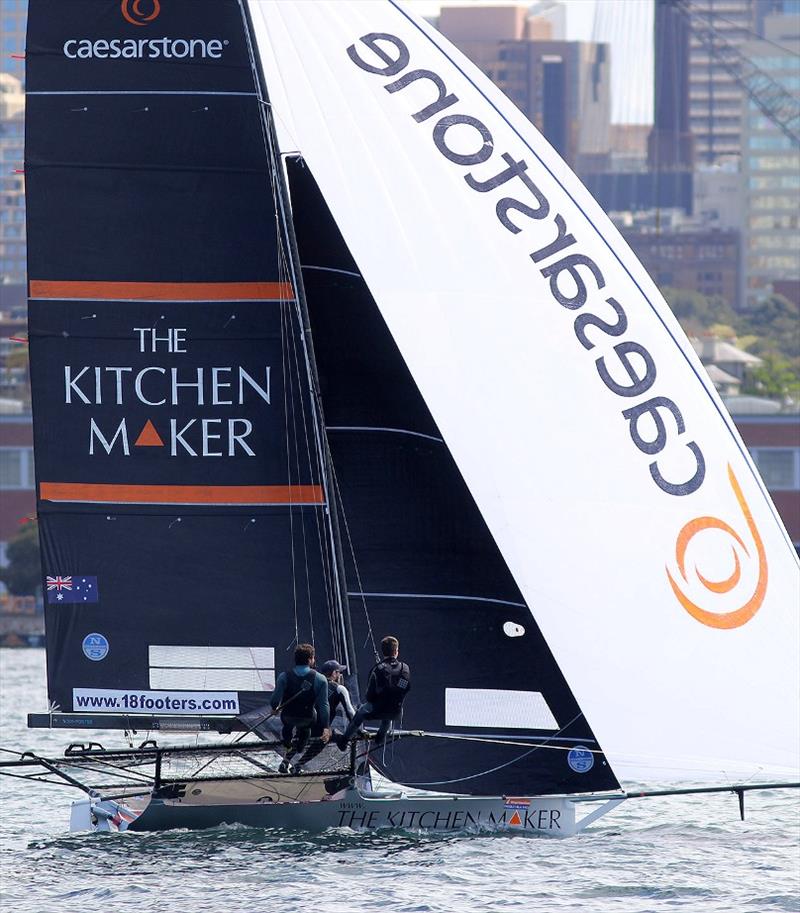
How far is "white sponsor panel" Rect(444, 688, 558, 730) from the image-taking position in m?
14.3

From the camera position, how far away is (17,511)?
2410 inches

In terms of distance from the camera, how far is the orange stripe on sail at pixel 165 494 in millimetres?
14648

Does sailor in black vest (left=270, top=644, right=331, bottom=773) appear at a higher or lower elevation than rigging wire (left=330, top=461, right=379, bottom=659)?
lower

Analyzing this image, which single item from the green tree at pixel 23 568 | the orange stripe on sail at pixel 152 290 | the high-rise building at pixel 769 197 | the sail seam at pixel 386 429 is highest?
the high-rise building at pixel 769 197

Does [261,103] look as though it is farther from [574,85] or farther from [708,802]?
[574,85]

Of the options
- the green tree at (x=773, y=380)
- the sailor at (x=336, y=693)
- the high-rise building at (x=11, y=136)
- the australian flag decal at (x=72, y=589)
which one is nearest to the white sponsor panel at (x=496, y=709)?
Answer: the sailor at (x=336, y=693)

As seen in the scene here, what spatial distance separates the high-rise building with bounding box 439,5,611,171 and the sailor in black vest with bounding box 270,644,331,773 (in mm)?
139946

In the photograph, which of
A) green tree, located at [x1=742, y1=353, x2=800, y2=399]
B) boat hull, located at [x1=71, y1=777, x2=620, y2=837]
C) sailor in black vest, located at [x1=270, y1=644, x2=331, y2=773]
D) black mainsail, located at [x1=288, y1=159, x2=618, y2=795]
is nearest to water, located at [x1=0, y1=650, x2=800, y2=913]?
boat hull, located at [x1=71, y1=777, x2=620, y2=837]

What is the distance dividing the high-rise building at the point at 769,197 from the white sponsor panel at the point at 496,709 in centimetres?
12656

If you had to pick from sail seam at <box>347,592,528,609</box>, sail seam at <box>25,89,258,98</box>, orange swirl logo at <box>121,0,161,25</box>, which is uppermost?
orange swirl logo at <box>121,0,161,25</box>

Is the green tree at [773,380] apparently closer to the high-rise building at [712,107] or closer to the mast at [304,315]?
the mast at [304,315]

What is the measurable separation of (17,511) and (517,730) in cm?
4841

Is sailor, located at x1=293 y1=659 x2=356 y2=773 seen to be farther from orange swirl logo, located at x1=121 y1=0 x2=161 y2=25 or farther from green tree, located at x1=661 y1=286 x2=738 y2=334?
green tree, located at x1=661 y1=286 x2=738 y2=334

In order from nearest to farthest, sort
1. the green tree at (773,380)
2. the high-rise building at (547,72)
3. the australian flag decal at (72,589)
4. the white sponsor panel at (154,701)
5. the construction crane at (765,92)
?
the white sponsor panel at (154,701), the australian flag decal at (72,589), the green tree at (773,380), the construction crane at (765,92), the high-rise building at (547,72)
